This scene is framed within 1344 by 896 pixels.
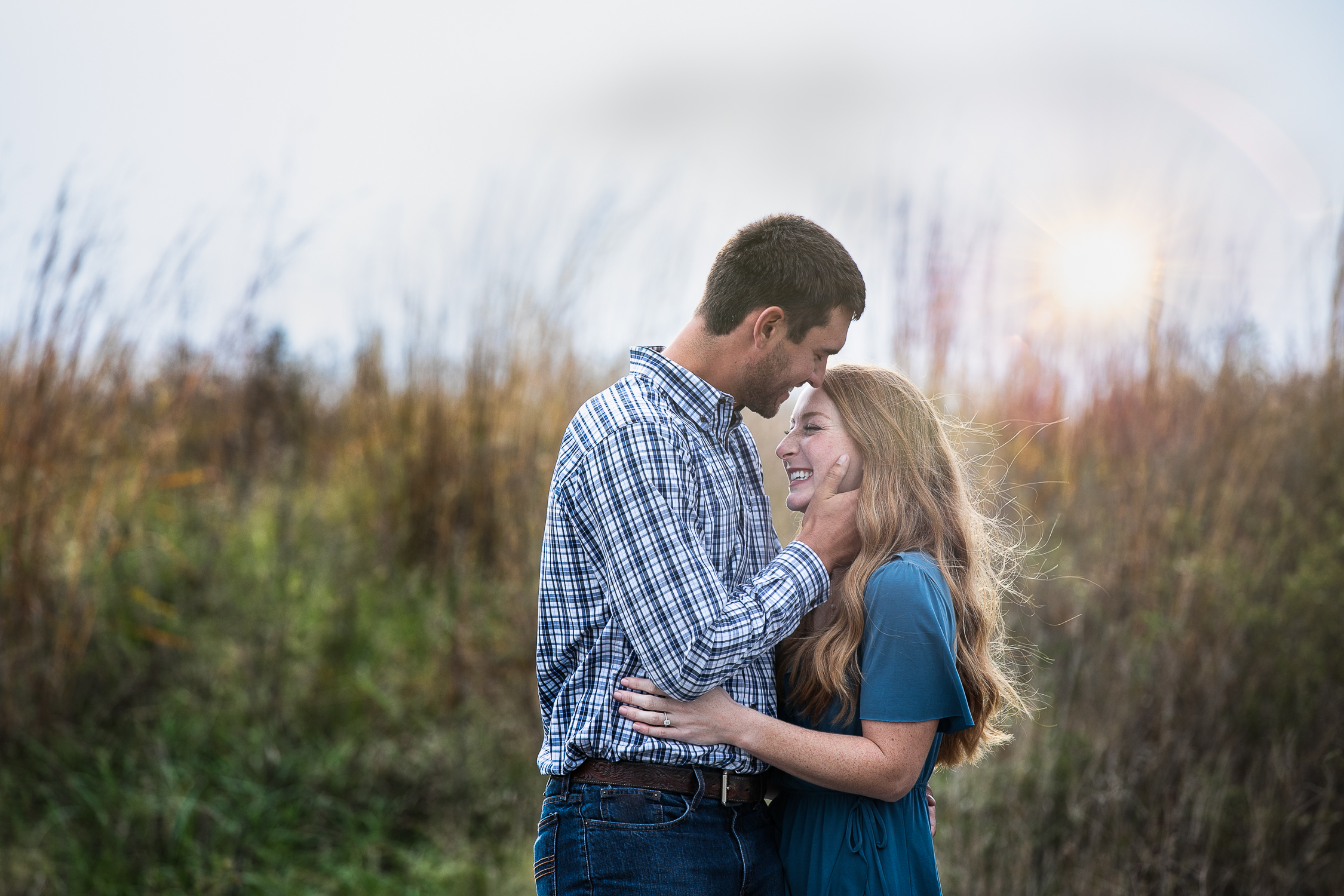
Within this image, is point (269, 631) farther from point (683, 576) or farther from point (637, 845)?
point (683, 576)

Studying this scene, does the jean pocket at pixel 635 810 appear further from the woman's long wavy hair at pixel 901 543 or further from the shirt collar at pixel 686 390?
the shirt collar at pixel 686 390

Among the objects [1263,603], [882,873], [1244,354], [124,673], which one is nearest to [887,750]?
[882,873]

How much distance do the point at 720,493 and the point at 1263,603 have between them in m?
3.18

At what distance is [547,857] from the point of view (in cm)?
174

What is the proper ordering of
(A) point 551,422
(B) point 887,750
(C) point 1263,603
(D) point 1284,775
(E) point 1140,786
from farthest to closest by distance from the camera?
1. (A) point 551,422
2. (C) point 1263,603
3. (E) point 1140,786
4. (D) point 1284,775
5. (B) point 887,750

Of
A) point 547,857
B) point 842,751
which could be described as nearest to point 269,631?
point 547,857

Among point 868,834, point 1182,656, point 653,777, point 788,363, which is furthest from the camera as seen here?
point 1182,656

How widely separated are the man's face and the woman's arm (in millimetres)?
624

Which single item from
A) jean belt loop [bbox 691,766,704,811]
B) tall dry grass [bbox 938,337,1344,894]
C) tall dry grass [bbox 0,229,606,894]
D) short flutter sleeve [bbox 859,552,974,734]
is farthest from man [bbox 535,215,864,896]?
tall dry grass [bbox 0,229,606,894]

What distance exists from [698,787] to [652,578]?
1.46ft

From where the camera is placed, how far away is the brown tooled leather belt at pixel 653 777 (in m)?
1.70

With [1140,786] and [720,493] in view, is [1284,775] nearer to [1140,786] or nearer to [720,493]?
[1140,786]

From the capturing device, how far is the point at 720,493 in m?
1.86

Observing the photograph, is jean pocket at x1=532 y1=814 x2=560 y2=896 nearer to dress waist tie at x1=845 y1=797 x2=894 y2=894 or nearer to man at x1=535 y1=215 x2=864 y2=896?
man at x1=535 y1=215 x2=864 y2=896
